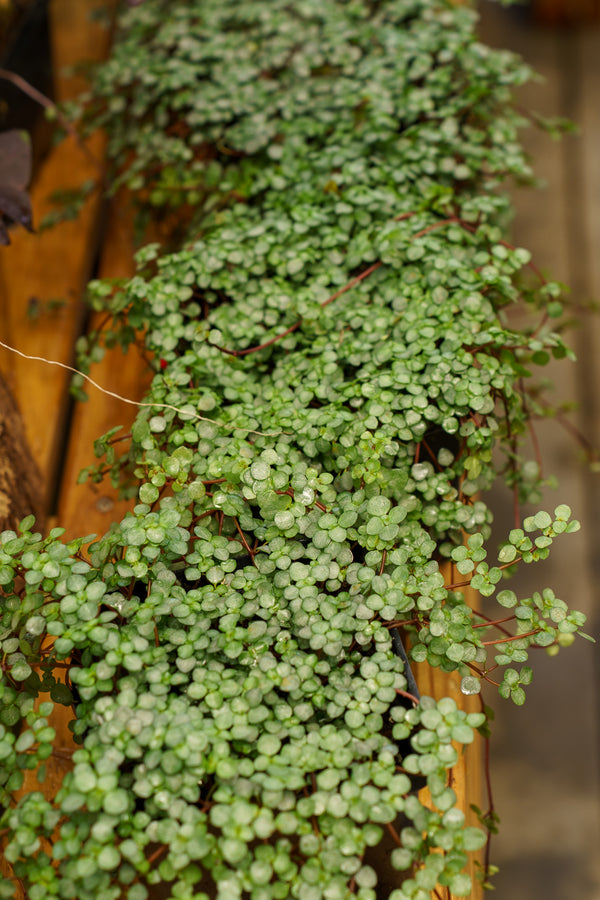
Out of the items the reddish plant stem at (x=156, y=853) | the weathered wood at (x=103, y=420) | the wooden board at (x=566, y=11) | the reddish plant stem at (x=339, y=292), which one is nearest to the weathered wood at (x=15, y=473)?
the weathered wood at (x=103, y=420)

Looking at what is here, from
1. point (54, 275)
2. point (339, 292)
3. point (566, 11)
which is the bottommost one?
point (54, 275)

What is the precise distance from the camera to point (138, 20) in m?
1.71

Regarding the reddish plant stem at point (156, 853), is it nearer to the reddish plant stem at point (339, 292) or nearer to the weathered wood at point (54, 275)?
the reddish plant stem at point (339, 292)

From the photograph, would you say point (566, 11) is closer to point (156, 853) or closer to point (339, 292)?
point (339, 292)

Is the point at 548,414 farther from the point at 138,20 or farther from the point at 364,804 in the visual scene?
the point at 138,20

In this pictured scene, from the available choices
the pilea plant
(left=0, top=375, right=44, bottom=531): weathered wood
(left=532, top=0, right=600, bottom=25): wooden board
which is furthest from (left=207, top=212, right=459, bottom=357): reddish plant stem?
(left=532, top=0, right=600, bottom=25): wooden board

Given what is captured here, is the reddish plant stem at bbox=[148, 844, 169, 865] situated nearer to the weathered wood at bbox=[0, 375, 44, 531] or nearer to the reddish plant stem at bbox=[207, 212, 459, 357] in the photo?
the weathered wood at bbox=[0, 375, 44, 531]

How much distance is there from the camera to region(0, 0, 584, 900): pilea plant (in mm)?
758

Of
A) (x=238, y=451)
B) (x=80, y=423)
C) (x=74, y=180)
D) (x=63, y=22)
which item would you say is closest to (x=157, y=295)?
(x=238, y=451)

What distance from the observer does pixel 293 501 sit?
0.96 metres

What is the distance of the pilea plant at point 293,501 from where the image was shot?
0.76 meters

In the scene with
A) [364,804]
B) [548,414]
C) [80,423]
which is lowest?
[80,423]

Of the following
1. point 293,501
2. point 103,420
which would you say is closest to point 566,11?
point 103,420

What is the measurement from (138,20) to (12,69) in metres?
0.35
